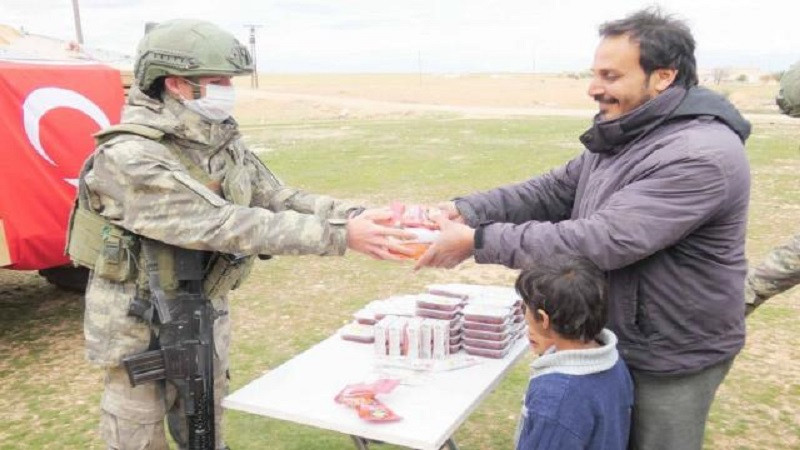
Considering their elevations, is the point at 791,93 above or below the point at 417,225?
above

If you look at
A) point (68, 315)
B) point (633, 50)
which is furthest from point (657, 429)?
point (68, 315)

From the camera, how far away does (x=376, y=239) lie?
10.3ft

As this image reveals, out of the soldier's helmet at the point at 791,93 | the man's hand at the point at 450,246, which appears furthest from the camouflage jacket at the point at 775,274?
the man's hand at the point at 450,246

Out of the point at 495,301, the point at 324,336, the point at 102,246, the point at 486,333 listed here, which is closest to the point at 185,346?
the point at 102,246

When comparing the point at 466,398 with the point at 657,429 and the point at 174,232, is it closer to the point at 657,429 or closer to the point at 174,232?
the point at 657,429

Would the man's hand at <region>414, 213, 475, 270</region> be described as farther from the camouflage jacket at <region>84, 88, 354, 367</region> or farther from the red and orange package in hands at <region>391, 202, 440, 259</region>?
the camouflage jacket at <region>84, 88, 354, 367</region>

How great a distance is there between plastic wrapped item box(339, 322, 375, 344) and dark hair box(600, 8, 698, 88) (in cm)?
175

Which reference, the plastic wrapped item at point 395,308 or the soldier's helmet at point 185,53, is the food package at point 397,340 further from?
the soldier's helmet at point 185,53

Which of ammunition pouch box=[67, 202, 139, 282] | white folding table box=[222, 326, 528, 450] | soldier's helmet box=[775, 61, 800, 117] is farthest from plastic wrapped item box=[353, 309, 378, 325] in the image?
soldier's helmet box=[775, 61, 800, 117]

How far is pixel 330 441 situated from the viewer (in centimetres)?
447

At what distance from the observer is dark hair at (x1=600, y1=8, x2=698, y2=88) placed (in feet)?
8.27

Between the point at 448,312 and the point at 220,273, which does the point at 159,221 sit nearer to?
the point at 220,273

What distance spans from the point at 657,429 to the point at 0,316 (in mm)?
6423

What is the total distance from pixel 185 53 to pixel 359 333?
1.50 metres
